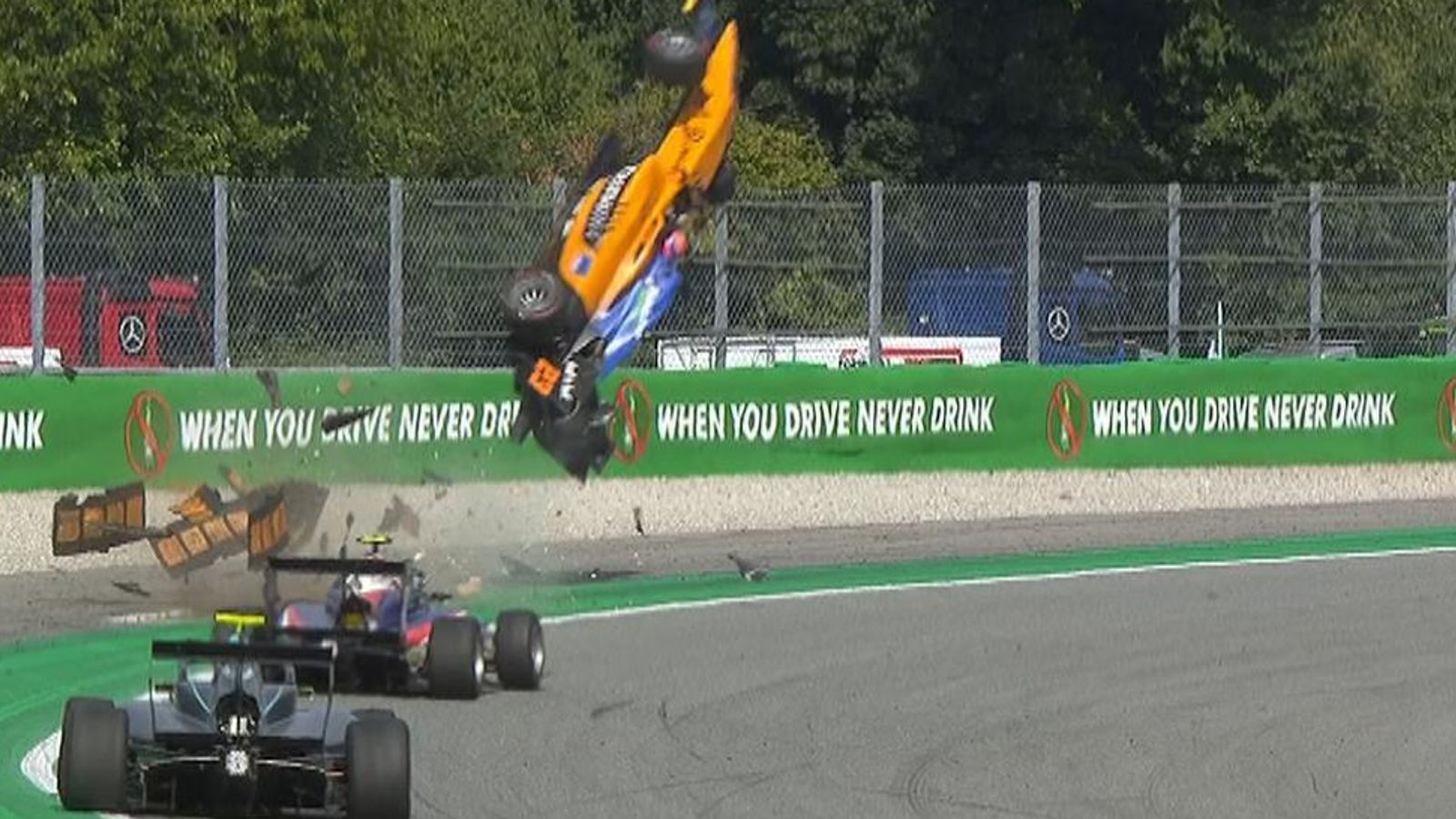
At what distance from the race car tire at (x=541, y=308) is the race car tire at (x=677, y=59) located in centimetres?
192

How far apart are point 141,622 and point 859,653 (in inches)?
163

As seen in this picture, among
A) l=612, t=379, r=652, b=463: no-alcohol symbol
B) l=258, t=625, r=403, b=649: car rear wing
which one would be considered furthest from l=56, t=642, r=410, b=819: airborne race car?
l=612, t=379, r=652, b=463: no-alcohol symbol

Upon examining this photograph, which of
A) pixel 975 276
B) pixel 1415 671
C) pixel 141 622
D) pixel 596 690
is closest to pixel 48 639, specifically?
pixel 141 622

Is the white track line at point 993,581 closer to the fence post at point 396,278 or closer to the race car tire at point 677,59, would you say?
the race car tire at point 677,59

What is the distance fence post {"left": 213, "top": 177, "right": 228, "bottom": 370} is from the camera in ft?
75.6

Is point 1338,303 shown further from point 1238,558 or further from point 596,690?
point 596,690

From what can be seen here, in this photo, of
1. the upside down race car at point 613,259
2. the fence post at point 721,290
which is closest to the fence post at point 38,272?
the upside down race car at point 613,259

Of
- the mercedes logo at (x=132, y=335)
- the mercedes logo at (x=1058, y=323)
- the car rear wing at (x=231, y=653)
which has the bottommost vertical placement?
the car rear wing at (x=231, y=653)

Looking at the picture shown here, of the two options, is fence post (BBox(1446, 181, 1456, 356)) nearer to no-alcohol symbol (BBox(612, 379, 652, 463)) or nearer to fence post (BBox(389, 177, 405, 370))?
no-alcohol symbol (BBox(612, 379, 652, 463))

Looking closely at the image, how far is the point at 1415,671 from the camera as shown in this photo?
16922 millimetres

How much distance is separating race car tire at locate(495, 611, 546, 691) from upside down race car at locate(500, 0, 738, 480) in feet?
19.2

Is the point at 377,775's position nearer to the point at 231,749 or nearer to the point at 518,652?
the point at 231,749

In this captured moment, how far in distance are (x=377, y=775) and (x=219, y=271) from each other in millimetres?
12483

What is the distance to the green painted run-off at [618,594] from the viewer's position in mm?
14406
